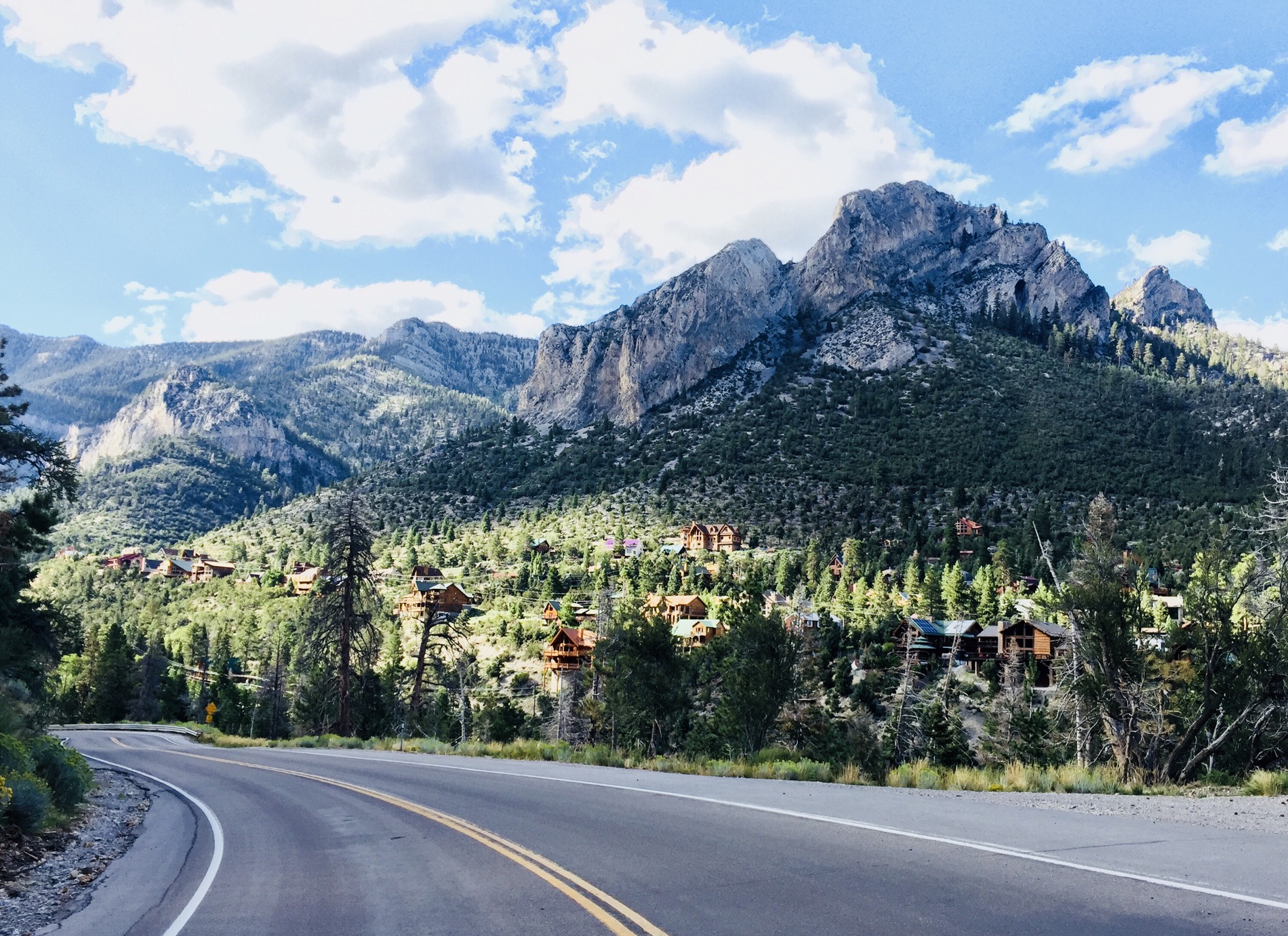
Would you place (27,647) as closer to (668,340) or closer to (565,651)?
(565,651)

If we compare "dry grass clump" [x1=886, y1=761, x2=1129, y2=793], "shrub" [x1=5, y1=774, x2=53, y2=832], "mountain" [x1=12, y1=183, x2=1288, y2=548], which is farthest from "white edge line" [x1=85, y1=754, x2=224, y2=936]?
"mountain" [x1=12, y1=183, x2=1288, y2=548]

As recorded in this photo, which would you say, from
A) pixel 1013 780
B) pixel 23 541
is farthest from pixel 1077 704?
pixel 23 541

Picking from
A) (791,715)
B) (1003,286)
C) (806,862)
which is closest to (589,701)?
(791,715)

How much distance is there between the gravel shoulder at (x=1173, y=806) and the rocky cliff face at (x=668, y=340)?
496 ft

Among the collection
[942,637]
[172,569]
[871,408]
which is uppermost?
[871,408]

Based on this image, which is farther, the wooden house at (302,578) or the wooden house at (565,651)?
the wooden house at (302,578)

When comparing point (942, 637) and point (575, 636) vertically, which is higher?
point (942, 637)

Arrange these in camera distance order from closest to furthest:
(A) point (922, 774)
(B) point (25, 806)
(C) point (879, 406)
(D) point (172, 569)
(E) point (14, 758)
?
(B) point (25, 806)
(E) point (14, 758)
(A) point (922, 774)
(D) point (172, 569)
(C) point (879, 406)

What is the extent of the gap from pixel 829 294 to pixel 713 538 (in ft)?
295

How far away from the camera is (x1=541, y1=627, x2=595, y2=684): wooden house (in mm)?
62156

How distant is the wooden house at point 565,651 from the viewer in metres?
62.2

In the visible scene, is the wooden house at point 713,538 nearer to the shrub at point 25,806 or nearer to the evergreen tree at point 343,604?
the evergreen tree at point 343,604

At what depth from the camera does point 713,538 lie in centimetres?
9700

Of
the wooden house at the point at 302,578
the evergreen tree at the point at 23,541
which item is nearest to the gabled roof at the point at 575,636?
the evergreen tree at the point at 23,541
